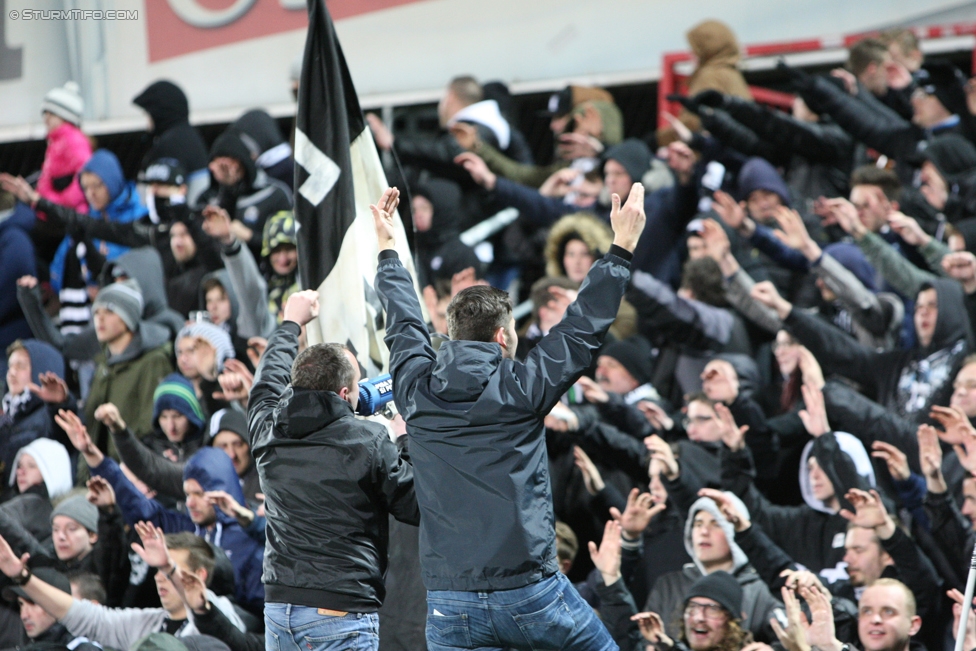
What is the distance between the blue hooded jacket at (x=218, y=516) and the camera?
632 cm

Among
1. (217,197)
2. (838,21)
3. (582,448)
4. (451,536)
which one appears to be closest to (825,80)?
(838,21)

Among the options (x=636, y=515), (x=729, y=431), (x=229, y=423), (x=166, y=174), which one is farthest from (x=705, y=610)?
(x=166, y=174)

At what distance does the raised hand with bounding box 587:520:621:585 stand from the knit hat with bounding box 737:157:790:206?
3168mm

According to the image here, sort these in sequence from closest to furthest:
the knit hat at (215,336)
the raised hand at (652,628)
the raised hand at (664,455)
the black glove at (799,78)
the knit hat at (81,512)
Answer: the raised hand at (652,628) → the raised hand at (664,455) → the knit hat at (81,512) → the knit hat at (215,336) → the black glove at (799,78)

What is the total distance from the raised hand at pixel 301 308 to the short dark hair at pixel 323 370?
275mm

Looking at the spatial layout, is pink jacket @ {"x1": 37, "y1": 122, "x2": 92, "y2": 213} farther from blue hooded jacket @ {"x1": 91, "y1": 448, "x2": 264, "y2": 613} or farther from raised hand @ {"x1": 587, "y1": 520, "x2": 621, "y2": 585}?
raised hand @ {"x1": 587, "y1": 520, "x2": 621, "y2": 585}

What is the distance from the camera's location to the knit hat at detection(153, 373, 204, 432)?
743 centimetres

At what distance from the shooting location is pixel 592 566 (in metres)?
6.66

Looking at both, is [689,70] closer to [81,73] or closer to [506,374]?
[81,73]

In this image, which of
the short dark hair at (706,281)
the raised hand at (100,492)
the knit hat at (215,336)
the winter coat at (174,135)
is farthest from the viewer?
the winter coat at (174,135)

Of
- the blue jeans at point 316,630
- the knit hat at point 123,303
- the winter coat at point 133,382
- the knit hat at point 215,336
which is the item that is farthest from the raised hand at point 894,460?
the knit hat at point 123,303

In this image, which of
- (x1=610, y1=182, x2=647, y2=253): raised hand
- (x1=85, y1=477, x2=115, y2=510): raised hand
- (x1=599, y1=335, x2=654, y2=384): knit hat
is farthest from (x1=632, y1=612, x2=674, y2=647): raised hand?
(x1=85, y1=477, x2=115, y2=510): raised hand

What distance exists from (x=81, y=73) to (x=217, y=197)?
3.07 m

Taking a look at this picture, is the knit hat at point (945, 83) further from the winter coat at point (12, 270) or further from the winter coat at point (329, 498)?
the winter coat at point (12, 270)
